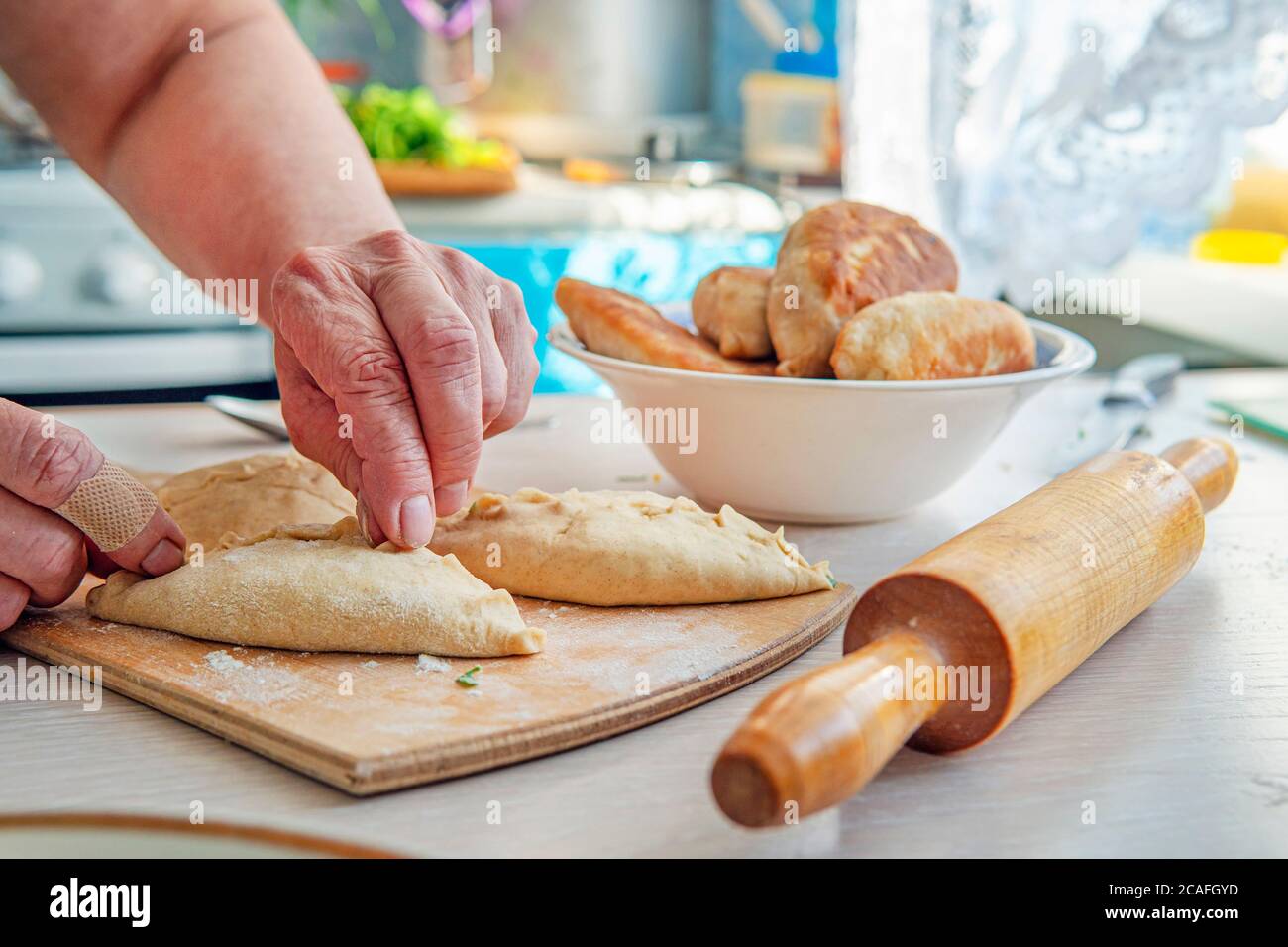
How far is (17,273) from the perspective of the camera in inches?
105

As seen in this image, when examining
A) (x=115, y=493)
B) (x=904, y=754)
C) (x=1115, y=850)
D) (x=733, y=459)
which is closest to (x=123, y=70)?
(x=115, y=493)

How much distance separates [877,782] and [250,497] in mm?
600

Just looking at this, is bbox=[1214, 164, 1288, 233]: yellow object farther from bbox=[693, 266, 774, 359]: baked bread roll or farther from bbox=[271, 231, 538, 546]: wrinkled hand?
bbox=[271, 231, 538, 546]: wrinkled hand

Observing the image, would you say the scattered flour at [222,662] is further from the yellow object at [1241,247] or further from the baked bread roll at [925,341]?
the yellow object at [1241,247]

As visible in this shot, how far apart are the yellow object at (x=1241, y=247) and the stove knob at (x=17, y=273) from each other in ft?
8.52

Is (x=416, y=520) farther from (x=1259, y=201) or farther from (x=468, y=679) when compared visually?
(x=1259, y=201)

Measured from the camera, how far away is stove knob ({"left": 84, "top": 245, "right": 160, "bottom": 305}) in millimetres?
2727

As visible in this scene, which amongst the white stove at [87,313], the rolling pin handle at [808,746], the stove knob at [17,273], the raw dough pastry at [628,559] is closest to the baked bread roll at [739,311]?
the raw dough pastry at [628,559]

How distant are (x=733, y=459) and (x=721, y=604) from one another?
236 mm

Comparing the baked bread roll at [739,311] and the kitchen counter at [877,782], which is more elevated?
the baked bread roll at [739,311]

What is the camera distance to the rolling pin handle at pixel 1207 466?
3.19 feet

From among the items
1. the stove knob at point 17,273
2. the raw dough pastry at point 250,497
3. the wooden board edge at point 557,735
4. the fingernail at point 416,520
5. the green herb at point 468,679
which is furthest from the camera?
the stove knob at point 17,273

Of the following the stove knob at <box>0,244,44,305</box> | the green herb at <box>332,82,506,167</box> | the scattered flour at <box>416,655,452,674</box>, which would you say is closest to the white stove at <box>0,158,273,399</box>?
the stove knob at <box>0,244,44,305</box>

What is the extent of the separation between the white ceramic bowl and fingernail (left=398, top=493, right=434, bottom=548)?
29 centimetres
